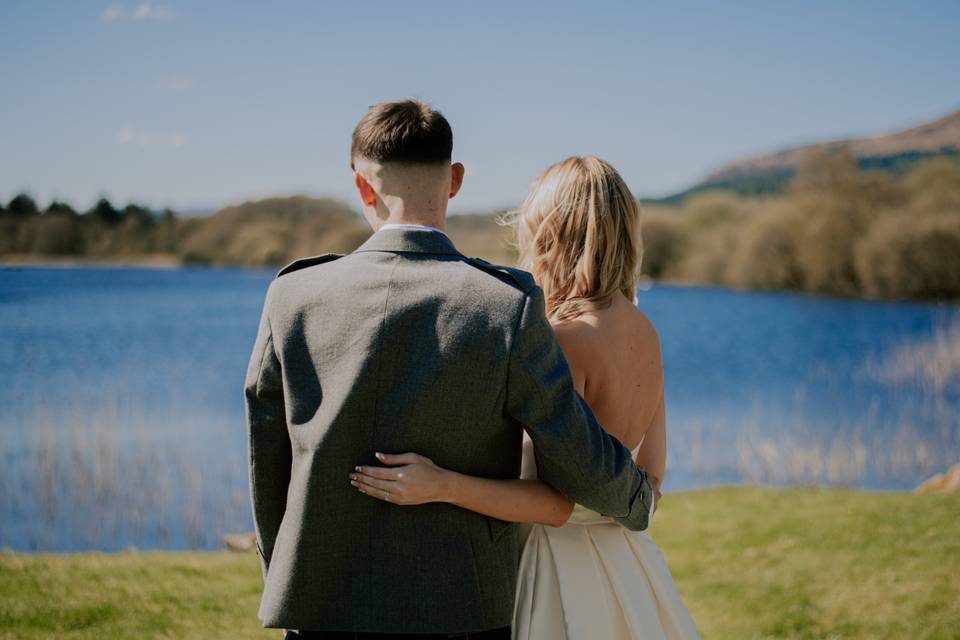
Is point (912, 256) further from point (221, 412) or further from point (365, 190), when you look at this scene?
point (365, 190)

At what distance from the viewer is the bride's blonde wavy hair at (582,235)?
8.84 ft

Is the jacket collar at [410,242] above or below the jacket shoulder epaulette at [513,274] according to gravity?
above

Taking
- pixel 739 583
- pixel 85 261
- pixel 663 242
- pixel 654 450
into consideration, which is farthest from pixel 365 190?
pixel 85 261

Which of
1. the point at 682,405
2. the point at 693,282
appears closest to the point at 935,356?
the point at 682,405

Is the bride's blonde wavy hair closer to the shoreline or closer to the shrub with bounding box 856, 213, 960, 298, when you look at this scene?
the shrub with bounding box 856, 213, 960, 298

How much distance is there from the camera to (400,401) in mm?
2000

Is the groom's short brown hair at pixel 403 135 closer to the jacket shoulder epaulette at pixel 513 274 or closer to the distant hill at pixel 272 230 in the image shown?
the jacket shoulder epaulette at pixel 513 274

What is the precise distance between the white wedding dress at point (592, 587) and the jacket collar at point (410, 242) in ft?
2.65

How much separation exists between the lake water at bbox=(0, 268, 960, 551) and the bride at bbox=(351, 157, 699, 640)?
22.4 feet

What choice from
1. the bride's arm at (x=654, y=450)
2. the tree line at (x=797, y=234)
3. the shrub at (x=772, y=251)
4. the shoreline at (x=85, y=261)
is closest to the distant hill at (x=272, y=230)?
the shoreline at (x=85, y=261)

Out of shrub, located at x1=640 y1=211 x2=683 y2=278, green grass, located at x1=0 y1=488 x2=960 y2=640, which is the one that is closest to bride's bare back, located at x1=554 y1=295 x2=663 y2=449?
green grass, located at x1=0 y1=488 x2=960 y2=640

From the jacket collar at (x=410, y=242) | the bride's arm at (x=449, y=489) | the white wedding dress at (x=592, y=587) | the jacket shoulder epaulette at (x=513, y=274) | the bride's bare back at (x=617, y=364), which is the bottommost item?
the white wedding dress at (x=592, y=587)

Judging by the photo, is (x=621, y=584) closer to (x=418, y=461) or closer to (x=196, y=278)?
(x=418, y=461)

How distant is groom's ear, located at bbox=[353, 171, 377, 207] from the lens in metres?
2.18
